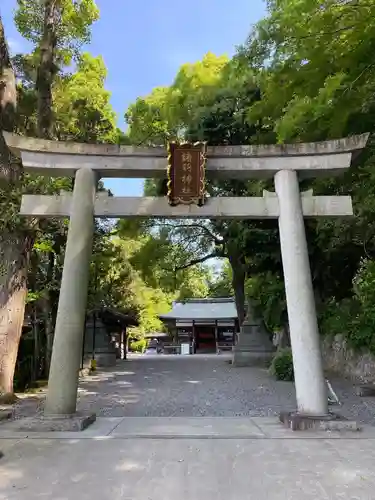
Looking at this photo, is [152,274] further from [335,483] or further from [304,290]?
[335,483]

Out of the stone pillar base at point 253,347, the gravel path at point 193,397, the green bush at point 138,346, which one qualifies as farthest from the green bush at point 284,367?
the green bush at point 138,346

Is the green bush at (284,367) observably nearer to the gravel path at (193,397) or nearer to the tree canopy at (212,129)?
the gravel path at (193,397)

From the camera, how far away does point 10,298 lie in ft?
32.6

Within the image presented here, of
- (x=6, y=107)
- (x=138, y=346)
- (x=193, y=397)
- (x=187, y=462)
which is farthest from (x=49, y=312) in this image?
(x=138, y=346)

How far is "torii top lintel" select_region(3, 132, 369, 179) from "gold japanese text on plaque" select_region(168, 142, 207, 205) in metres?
0.19

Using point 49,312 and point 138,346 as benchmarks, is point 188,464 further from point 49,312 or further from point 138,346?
point 138,346

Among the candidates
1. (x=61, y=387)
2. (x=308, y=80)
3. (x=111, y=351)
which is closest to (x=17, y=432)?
(x=61, y=387)

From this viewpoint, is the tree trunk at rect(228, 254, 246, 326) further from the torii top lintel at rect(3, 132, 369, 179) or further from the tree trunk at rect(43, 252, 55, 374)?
the torii top lintel at rect(3, 132, 369, 179)

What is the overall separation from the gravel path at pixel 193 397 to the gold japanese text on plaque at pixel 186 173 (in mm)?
4186

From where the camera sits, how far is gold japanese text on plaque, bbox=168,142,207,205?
778 centimetres

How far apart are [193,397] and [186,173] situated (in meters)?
6.11

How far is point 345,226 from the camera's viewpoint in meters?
12.1

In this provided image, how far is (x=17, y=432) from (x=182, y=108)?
16.6 m

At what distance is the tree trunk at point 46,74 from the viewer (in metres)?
11.3
